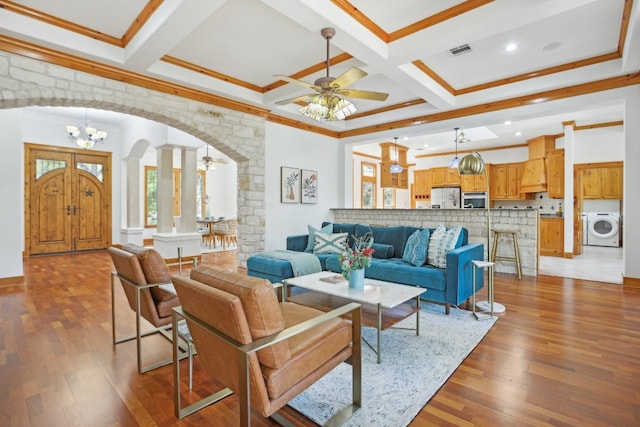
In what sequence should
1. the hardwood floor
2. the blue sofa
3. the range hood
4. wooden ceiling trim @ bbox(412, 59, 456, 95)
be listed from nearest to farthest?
the hardwood floor
the blue sofa
wooden ceiling trim @ bbox(412, 59, 456, 95)
the range hood

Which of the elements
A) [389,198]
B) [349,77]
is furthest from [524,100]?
[389,198]

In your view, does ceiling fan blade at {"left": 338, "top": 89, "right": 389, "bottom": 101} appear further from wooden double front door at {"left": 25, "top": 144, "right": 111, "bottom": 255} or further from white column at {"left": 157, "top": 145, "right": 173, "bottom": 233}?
wooden double front door at {"left": 25, "top": 144, "right": 111, "bottom": 255}

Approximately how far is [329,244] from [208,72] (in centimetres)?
311

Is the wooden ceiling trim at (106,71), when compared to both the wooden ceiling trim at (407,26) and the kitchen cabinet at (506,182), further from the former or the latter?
the kitchen cabinet at (506,182)

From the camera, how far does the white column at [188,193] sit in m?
6.93

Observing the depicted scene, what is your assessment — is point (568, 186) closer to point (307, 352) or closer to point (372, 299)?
point (372, 299)

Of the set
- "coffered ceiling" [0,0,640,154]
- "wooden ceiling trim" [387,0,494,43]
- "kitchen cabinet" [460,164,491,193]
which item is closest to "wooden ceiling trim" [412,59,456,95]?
"coffered ceiling" [0,0,640,154]

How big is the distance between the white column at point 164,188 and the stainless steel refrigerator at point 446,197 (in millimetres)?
7740

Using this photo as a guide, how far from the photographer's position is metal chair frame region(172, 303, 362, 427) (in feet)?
4.39

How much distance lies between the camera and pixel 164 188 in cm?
696

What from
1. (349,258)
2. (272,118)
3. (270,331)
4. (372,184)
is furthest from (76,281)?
(372,184)

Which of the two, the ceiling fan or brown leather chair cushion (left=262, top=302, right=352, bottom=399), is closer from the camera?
brown leather chair cushion (left=262, top=302, right=352, bottom=399)

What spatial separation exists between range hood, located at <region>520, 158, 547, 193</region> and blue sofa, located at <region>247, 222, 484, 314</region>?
5323 millimetres

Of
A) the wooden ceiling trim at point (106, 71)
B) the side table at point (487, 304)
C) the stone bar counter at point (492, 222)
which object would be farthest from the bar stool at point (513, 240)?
the wooden ceiling trim at point (106, 71)
